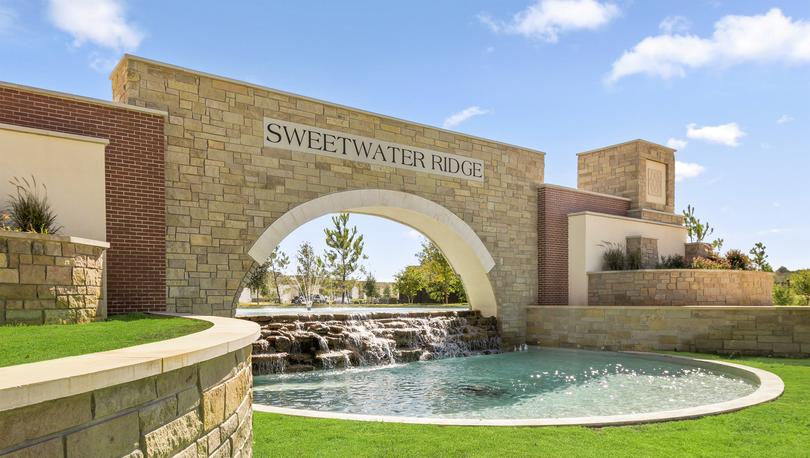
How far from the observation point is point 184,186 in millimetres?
10281

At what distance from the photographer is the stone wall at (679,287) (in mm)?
14766

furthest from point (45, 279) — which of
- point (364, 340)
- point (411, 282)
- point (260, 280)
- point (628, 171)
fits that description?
point (260, 280)

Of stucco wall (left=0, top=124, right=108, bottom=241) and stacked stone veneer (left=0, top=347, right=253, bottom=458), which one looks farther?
stucco wall (left=0, top=124, right=108, bottom=241)

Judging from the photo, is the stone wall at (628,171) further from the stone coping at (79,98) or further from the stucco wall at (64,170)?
the stucco wall at (64,170)

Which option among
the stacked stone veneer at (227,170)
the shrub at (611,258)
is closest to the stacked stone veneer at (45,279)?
the stacked stone veneer at (227,170)

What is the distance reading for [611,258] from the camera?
659 inches

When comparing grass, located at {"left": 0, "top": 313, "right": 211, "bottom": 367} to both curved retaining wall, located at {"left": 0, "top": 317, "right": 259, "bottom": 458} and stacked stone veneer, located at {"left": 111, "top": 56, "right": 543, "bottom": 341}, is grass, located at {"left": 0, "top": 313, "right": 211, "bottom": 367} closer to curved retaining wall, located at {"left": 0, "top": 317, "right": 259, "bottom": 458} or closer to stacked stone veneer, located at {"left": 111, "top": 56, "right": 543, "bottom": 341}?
curved retaining wall, located at {"left": 0, "top": 317, "right": 259, "bottom": 458}

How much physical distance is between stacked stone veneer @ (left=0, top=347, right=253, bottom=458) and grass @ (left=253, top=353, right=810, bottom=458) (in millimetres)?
1173

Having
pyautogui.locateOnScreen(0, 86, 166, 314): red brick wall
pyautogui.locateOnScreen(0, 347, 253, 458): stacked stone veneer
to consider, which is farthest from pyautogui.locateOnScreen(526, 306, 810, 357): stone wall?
pyautogui.locateOnScreen(0, 347, 253, 458): stacked stone veneer

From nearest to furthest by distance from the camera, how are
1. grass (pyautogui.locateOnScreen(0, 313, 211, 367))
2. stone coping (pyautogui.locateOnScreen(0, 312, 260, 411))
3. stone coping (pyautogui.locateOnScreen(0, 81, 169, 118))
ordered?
stone coping (pyautogui.locateOnScreen(0, 312, 260, 411)) < grass (pyautogui.locateOnScreen(0, 313, 211, 367)) < stone coping (pyautogui.locateOnScreen(0, 81, 169, 118))

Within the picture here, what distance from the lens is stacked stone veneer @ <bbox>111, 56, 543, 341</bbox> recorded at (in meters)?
10.2

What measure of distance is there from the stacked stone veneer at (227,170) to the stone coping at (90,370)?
7.17m

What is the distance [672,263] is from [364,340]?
420 inches

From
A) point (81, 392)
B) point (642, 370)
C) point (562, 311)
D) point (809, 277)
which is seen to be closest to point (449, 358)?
point (562, 311)
